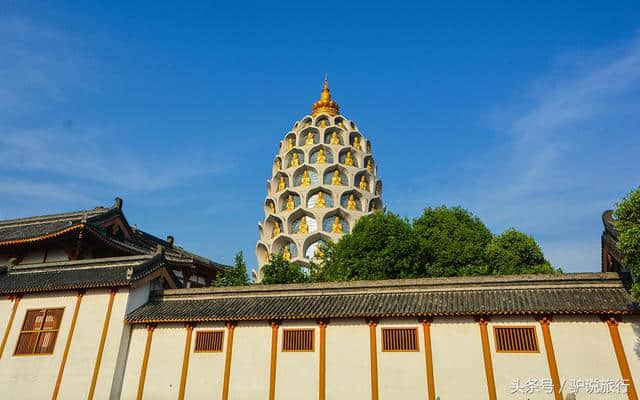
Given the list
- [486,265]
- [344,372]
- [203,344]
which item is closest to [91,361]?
[203,344]

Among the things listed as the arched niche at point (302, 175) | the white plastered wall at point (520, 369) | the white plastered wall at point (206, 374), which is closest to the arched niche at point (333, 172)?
the arched niche at point (302, 175)

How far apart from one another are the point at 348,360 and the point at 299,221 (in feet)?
103

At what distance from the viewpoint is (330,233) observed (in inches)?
1785

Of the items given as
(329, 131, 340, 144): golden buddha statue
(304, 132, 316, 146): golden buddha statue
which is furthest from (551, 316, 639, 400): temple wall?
(304, 132, 316, 146): golden buddha statue

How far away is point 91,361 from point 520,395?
50.0 feet

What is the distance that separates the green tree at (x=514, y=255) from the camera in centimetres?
2752

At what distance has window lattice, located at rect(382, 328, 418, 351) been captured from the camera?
15.9 meters

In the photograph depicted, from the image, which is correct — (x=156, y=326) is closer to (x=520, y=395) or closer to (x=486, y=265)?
(x=520, y=395)

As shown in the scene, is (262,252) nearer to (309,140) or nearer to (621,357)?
(309,140)

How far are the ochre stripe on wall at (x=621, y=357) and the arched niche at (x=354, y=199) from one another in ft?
110

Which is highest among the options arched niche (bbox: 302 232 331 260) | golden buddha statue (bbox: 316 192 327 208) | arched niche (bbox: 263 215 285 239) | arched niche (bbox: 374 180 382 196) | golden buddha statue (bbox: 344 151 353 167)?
golden buddha statue (bbox: 344 151 353 167)

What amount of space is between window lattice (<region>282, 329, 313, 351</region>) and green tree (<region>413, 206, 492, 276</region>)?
43.8 feet

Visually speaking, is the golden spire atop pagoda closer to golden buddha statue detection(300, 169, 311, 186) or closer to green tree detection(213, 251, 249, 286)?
golden buddha statue detection(300, 169, 311, 186)

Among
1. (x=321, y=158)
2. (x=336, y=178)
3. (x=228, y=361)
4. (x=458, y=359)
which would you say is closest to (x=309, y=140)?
(x=321, y=158)
